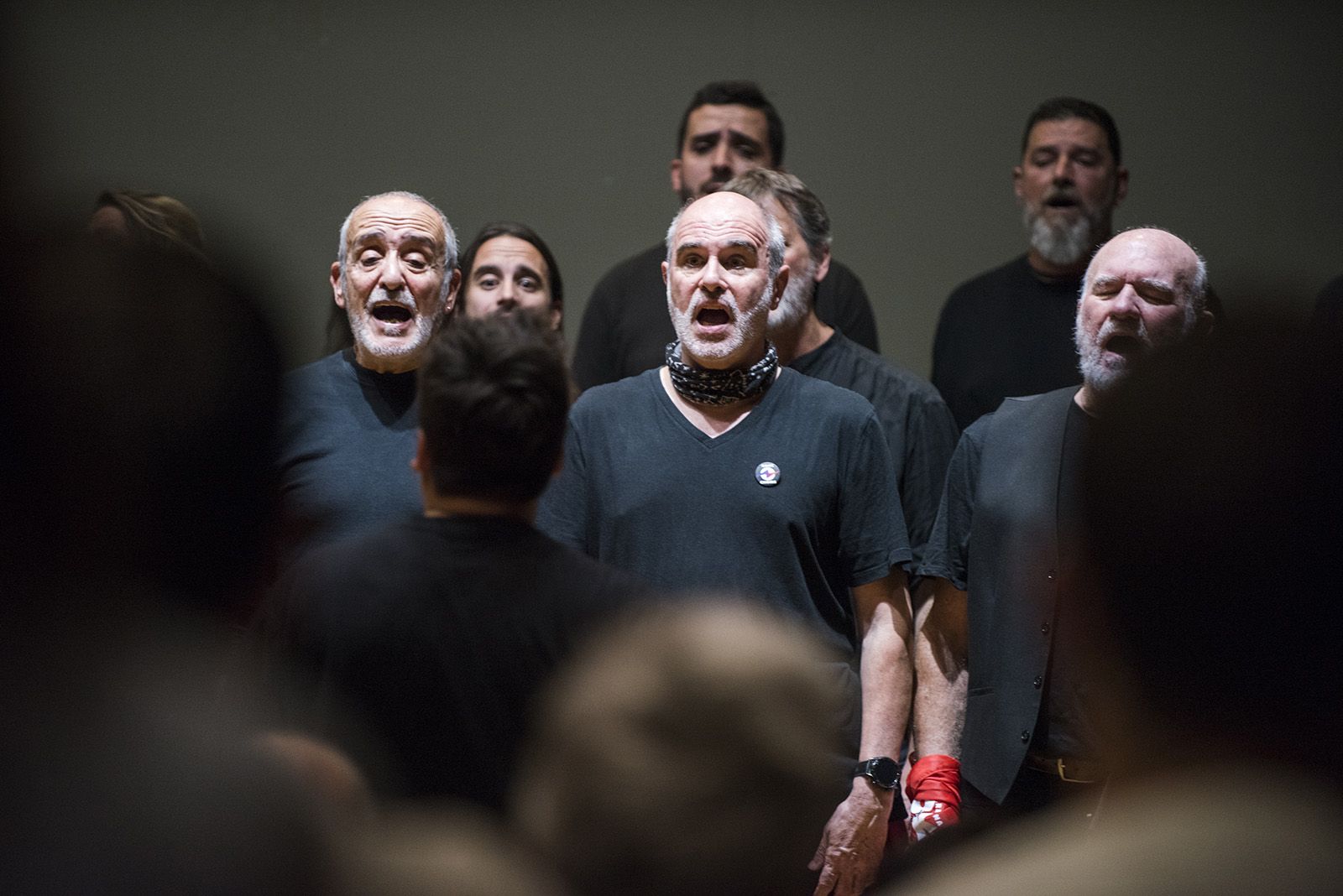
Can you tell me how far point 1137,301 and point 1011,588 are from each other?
0.65m

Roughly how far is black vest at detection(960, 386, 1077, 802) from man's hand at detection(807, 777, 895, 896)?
0.19 m

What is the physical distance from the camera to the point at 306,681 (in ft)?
6.11

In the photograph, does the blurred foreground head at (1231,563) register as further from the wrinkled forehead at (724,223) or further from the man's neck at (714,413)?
the wrinkled forehead at (724,223)

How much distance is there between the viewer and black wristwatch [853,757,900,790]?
109 inches

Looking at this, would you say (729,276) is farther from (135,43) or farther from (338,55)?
(135,43)

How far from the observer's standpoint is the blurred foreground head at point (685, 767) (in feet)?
3.78

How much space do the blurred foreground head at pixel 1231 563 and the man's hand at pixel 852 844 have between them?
1.58m

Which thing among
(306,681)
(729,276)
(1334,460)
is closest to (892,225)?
(729,276)

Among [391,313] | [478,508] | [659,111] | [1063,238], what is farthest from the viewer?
[659,111]

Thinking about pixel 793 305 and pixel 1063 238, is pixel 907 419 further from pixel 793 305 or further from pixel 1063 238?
pixel 1063 238

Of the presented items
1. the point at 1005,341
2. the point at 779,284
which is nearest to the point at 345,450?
the point at 779,284

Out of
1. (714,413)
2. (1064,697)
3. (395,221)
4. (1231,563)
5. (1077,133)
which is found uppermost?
(1077,133)

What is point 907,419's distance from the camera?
3373 mm

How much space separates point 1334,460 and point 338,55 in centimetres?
459
